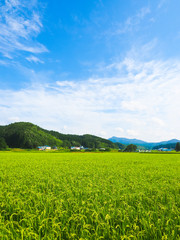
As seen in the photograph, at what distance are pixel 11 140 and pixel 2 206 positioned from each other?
580ft

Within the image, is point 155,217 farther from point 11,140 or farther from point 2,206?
point 11,140

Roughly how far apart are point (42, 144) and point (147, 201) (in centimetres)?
19137

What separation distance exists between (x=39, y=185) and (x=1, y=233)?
15.8 ft

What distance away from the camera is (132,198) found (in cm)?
579

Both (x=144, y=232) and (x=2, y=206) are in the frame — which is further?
(x=2, y=206)

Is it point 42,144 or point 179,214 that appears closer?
point 179,214

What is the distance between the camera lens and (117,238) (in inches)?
132

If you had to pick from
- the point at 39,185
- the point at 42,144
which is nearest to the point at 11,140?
the point at 42,144

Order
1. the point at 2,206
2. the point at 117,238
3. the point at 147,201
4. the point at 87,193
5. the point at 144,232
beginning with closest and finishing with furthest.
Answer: the point at 117,238
the point at 144,232
the point at 2,206
the point at 147,201
the point at 87,193

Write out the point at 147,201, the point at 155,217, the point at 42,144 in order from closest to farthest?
the point at 155,217, the point at 147,201, the point at 42,144

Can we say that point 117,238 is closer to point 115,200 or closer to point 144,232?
point 144,232

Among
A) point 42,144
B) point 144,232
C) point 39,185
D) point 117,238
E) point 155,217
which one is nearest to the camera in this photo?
point 117,238

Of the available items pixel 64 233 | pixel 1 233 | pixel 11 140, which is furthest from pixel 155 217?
pixel 11 140

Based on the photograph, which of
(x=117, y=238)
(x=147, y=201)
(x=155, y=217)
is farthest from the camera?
(x=147, y=201)
